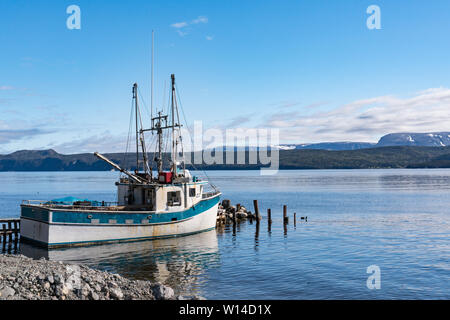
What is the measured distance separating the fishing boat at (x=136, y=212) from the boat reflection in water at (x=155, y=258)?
875 mm

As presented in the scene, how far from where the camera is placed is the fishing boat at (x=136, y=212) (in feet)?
102

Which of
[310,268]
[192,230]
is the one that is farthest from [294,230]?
[310,268]

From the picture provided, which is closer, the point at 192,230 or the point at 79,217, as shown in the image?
the point at 79,217

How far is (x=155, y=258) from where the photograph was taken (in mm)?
29062

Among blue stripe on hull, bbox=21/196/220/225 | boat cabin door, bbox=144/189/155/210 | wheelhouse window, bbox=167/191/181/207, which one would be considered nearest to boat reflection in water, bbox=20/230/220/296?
blue stripe on hull, bbox=21/196/220/225

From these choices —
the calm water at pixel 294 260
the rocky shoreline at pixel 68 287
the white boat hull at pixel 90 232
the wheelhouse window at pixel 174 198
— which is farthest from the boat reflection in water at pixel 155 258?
the rocky shoreline at pixel 68 287

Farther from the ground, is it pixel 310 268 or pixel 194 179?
pixel 194 179

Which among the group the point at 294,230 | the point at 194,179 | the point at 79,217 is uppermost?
the point at 194,179

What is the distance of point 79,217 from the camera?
3116 centimetres

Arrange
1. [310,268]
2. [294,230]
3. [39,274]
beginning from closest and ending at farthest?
1. [39,274]
2. [310,268]
3. [294,230]

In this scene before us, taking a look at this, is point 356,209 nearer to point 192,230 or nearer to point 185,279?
point 192,230

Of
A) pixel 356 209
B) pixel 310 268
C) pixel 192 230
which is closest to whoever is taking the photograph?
pixel 310 268

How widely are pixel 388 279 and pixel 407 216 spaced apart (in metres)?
32.9
